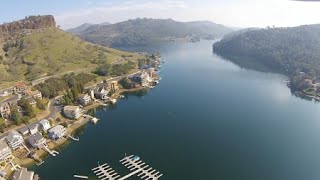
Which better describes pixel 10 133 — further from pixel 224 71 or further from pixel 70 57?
pixel 224 71

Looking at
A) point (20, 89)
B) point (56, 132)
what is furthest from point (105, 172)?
point (20, 89)

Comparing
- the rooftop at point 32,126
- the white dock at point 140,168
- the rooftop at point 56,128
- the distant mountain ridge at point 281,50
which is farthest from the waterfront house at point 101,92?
the distant mountain ridge at point 281,50

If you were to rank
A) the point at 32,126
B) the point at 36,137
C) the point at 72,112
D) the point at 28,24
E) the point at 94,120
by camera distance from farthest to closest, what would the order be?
the point at 28,24 < the point at 72,112 < the point at 94,120 < the point at 32,126 < the point at 36,137

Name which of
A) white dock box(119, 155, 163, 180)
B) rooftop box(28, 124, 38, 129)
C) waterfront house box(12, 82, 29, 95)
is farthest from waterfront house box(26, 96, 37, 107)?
white dock box(119, 155, 163, 180)

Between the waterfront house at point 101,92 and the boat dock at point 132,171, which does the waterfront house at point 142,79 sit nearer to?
the waterfront house at point 101,92

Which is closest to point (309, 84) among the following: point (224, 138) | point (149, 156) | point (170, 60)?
point (224, 138)

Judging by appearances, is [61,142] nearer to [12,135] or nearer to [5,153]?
[12,135]

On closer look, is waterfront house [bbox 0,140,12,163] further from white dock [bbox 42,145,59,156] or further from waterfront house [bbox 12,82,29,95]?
waterfront house [bbox 12,82,29,95]
